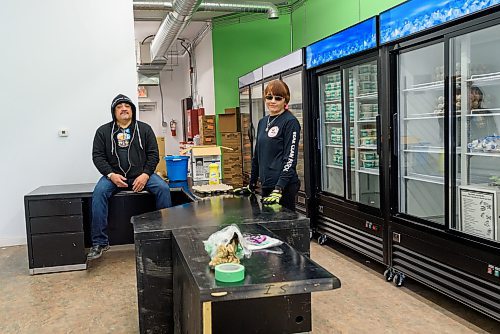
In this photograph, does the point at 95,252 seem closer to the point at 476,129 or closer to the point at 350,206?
the point at 350,206

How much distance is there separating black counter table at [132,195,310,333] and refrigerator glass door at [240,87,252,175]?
510 cm

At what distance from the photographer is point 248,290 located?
158 centimetres

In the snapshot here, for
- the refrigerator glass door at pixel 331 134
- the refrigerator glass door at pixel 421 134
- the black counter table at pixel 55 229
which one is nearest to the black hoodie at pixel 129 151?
the black counter table at pixel 55 229

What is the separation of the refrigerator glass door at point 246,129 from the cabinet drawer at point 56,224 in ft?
12.8

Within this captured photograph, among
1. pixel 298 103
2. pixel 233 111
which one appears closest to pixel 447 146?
pixel 298 103

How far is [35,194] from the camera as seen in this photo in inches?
169

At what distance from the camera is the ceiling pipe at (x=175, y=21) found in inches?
246

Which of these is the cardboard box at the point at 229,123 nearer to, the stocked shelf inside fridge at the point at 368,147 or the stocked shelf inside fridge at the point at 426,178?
the stocked shelf inside fridge at the point at 368,147

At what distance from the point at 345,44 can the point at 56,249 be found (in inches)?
131

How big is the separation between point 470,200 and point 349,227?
57.5 inches

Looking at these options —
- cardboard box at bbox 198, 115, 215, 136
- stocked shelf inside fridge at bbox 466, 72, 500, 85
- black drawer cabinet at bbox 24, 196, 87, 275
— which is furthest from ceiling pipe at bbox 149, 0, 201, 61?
stocked shelf inside fridge at bbox 466, 72, 500, 85

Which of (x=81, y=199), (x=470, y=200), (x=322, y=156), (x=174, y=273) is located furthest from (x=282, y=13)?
(x=174, y=273)

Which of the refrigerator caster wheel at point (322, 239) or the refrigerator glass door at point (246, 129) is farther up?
the refrigerator glass door at point (246, 129)

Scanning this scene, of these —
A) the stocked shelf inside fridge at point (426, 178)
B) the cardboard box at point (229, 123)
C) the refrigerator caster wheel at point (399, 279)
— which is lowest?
the refrigerator caster wheel at point (399, 279)
